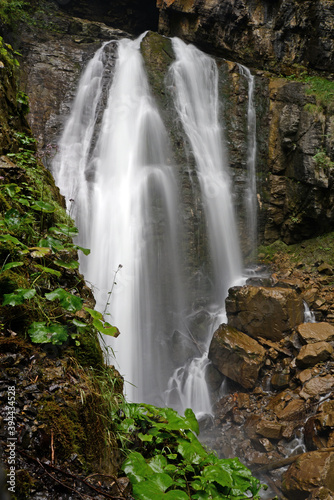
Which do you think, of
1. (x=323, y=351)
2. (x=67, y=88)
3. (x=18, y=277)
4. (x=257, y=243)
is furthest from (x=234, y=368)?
(x=67, y=88)

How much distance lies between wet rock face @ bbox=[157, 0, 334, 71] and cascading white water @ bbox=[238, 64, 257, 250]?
1453 millimetres

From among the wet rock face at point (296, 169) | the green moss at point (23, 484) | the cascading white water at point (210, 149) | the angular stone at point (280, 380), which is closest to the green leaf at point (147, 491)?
the green moss at point (23, 484)

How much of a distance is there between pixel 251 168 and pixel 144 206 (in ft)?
13.6

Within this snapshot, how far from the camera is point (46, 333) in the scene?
6.13ft

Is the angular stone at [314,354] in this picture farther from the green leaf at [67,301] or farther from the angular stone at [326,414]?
the green leaf at [67,301]

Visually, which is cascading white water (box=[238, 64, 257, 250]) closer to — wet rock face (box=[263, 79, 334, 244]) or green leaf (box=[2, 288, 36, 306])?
wet rock face (box=[263, 79, 334, 244])

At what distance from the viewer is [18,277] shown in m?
2.02

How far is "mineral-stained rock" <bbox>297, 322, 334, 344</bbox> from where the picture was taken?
20.5 ft

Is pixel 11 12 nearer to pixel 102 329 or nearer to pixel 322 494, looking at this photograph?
pixel 102 329

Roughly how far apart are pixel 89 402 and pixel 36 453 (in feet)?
1.38

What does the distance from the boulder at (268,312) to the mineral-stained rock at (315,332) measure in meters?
0.32

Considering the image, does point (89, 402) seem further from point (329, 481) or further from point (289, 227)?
point (289, 227)

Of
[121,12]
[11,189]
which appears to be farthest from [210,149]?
[121,12]

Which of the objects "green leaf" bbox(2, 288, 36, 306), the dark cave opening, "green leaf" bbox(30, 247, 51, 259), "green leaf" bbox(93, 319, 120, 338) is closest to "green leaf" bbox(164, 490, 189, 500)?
"green leaf" bbox(93, 319, 120, 338)
